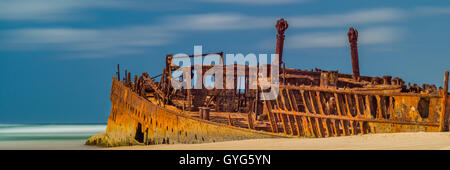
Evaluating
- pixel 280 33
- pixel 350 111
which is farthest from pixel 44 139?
pixel 350 111

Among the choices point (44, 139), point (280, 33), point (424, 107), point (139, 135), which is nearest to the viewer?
point (424, 107)

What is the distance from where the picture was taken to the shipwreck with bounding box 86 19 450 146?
683 inches

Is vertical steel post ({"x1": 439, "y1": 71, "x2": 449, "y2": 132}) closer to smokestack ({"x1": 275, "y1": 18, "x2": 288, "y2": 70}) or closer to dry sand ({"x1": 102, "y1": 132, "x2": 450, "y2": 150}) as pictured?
dry sand ({"x1": 102, "y1": 132, "x2": 450, "y2": 150})

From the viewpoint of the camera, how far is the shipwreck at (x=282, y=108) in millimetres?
17344

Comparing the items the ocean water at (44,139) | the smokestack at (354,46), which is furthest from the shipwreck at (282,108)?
the ocean water at (44,139)

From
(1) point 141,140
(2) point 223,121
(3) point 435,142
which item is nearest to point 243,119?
(2) point 223,121

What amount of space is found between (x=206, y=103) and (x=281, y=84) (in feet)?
16.7

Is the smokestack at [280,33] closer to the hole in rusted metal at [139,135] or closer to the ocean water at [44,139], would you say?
the hole in rusted metal at [139,135]

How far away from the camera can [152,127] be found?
24.2 meters

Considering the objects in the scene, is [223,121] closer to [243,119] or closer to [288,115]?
[243,119]

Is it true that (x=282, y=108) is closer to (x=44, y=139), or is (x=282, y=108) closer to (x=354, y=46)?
(x=354, y=46)

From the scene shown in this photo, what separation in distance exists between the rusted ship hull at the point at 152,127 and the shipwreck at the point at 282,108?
34 millimetres

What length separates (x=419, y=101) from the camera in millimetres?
17266

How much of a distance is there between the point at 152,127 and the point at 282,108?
6.44m
